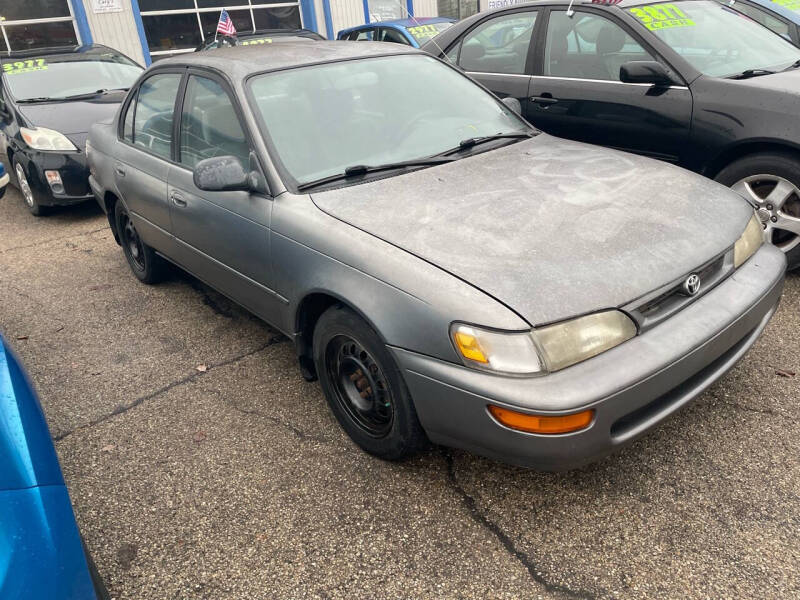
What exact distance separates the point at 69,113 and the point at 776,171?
6.15m

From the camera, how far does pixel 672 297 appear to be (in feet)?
7.17

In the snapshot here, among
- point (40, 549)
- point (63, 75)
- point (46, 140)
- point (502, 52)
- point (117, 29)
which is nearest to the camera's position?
point (40, 549)

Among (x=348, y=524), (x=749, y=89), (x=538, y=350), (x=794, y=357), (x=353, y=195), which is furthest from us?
(x=749, y=89)

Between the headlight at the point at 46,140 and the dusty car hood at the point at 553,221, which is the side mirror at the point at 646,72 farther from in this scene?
the headlight at the point at 46,140

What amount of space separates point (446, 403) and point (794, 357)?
2.00m

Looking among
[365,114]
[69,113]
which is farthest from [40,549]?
[69,113]

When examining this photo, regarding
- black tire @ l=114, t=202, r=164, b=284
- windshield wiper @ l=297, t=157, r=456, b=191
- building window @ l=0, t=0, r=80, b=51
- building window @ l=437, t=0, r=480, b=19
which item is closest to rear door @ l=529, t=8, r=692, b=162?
windshield wiper @ l=297, t=157, r=456, b=191

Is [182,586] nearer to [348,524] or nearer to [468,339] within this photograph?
[348,524]

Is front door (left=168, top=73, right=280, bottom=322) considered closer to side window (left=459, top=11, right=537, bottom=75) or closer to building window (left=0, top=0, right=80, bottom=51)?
side window (left=459, top=11, right=537, bottom=75)

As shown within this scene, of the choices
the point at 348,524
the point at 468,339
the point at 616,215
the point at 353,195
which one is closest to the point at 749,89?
the point at 616,215

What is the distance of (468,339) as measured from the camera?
77.8 inches

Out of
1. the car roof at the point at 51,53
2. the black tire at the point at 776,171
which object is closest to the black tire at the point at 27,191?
the car roof at the point at 51,53

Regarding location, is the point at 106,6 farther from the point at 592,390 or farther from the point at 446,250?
the point at 592,390

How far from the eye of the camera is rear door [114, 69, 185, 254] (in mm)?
3576
